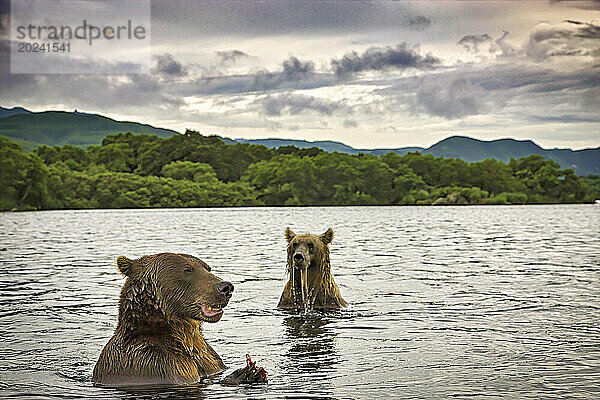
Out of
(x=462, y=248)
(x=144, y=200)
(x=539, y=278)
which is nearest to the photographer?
(x=539, y=278)

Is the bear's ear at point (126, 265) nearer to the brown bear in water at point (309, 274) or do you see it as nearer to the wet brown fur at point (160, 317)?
the wet brown fur at point (160, 317)

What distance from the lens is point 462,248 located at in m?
34.5

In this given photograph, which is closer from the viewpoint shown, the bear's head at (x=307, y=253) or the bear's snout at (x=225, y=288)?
the bear's snout at (x=225, y=288)

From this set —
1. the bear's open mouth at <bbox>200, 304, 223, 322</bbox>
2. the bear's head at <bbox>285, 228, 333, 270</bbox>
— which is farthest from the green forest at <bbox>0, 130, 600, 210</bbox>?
the bear's open mouth at <bbox>200, 304, 223, 322</bbox>

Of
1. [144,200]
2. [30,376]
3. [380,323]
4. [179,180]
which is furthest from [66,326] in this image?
[179,180]

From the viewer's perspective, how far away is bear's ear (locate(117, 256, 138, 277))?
8023 millimetres

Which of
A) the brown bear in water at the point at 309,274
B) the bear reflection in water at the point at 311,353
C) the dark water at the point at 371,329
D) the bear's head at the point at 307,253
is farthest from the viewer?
the brown bear in water at the point at 309,274

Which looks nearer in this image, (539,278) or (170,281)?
(170,281)

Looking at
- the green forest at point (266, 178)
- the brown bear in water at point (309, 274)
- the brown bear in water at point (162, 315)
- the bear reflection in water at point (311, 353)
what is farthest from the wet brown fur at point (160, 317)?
the green forest at point (266, 178)

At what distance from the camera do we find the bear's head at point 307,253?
14.6 meters

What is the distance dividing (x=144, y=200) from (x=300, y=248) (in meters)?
116

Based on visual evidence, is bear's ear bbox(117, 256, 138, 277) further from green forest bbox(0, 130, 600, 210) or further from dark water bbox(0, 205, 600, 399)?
green forest bbox(0, 130, 600, 210)

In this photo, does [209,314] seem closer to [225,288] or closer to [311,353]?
[225,288]

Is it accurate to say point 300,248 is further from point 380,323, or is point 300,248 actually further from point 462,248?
point 462,248
